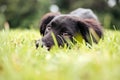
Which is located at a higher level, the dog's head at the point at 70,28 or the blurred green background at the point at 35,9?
the blurred green background at the point at 35,9

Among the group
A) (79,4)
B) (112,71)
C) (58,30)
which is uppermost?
(79,4)

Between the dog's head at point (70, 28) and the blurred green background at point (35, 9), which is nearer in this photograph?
the dog's head at point (70, 28)

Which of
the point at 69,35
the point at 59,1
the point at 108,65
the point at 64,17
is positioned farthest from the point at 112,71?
the point at 59,1

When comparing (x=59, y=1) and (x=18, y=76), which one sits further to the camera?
(x=59, y=1)

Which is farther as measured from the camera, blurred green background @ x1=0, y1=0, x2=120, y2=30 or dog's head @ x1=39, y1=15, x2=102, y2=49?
blurred green background @ x1=0, y1=0, x2=120, y2=30

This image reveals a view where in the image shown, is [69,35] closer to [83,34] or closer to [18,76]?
[83,34]

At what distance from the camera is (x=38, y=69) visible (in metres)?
1.69

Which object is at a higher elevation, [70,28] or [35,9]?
[35,9]

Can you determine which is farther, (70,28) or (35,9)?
(35,9)

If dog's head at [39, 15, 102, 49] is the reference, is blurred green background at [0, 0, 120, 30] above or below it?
above

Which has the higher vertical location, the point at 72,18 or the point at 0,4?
the point at 0,4

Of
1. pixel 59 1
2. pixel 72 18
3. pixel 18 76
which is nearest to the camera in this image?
pixel 18 76

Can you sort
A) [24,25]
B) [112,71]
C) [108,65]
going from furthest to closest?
1. [24,25]
2. [108,65]
3. [112,71]

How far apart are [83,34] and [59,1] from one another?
20136 mm
